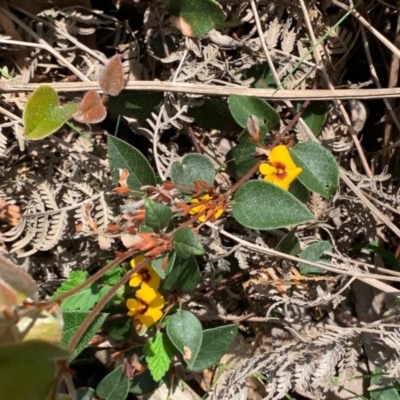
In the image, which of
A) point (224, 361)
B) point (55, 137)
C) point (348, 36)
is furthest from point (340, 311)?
point (55, 137)

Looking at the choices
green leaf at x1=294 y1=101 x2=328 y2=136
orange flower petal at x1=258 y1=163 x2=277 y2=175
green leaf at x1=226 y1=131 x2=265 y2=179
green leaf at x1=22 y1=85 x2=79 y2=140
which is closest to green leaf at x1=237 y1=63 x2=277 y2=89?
green leaf at x1=294 y1=101 x2=328 y2=136

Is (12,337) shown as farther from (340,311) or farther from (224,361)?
(340,311)

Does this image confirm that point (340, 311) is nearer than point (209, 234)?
No

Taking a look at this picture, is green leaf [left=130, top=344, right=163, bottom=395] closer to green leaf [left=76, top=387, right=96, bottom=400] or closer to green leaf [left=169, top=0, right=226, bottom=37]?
green leaf [left=76, top=387, right=96, bottom=400]

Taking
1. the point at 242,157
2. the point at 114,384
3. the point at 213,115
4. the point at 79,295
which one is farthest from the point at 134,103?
the point at 114,384

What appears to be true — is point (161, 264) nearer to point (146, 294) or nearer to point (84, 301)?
point (146, 294)

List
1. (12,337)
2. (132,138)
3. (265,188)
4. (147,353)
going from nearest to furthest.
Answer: (12,337), (265,188), (147,353), (132,138)
